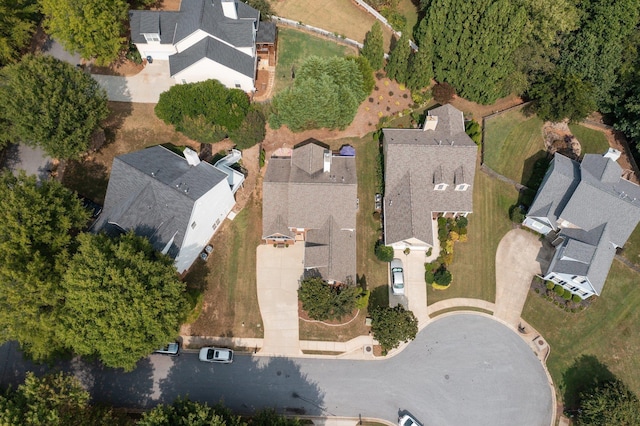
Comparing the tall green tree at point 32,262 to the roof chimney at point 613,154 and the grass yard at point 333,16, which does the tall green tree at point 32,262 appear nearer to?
the grass yard at point 333,16

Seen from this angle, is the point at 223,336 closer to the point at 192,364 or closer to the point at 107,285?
the point at 192,364

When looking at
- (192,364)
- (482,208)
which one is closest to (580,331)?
(482,208)

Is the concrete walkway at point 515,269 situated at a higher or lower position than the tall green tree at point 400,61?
lower

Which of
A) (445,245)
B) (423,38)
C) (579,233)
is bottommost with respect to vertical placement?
(445,245)

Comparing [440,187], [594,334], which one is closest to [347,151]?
[440,187]

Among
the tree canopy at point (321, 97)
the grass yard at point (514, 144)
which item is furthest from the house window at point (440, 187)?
the tree canopy at point (321, 97)
